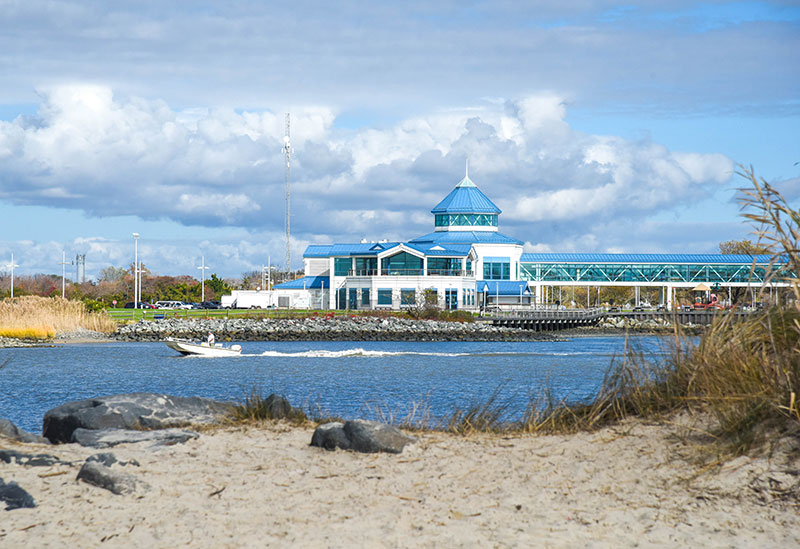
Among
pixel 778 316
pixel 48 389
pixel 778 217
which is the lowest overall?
pixel 48 389

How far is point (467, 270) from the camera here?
8244 cm

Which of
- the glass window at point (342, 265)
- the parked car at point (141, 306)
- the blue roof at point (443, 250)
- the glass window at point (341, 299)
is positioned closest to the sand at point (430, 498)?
the blue roof at point (443, 250)

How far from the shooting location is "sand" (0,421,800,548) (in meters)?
6.35

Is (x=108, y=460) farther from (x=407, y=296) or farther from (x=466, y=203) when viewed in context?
(x=466, y=203)

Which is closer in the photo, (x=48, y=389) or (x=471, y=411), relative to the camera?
(x=471, y=411)

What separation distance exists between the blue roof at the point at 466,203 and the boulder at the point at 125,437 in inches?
3397

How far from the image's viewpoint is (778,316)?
26.7 ft

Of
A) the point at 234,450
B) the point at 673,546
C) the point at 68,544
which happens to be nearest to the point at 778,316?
the point at 673,546

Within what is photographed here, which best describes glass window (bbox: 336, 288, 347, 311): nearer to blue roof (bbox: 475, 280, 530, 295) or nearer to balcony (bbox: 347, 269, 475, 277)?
balcony (bbox: 347, 269, 475, 277)

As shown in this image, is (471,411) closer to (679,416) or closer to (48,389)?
(679,416)

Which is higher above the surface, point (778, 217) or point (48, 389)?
point (778, 217)

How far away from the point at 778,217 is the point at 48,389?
24.8 meters

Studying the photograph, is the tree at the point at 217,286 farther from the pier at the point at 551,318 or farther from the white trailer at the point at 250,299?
the pier at the point at 551,318

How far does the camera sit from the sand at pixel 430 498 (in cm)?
635
